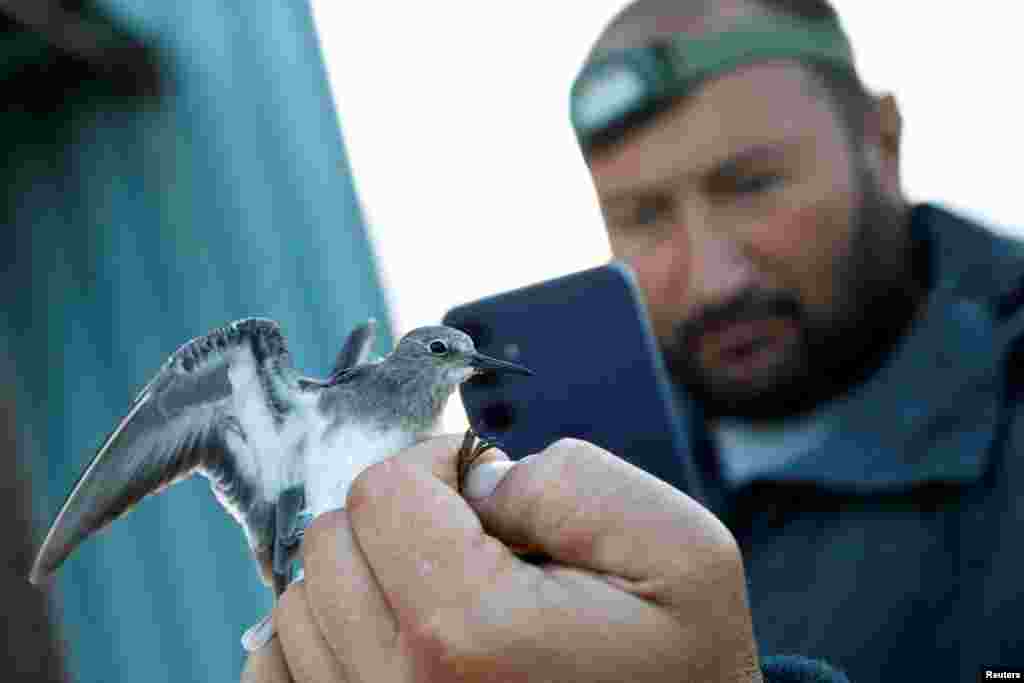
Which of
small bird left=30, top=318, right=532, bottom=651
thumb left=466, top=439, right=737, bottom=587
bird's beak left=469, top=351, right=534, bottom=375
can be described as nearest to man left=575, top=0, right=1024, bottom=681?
bird's beak left=469, top=351, right=534, bottom=375

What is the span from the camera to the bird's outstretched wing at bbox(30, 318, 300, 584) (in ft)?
4.60

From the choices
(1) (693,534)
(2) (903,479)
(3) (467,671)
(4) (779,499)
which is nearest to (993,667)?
(2) (903,479)

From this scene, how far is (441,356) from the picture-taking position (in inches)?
59.7

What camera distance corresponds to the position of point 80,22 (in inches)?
102

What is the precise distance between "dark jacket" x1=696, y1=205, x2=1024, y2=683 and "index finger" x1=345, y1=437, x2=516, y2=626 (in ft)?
4.87

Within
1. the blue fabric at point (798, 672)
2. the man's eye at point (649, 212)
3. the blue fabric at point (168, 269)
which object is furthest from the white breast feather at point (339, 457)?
the blue fabric at point (168, 269)

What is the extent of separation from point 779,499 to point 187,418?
154 centimetres

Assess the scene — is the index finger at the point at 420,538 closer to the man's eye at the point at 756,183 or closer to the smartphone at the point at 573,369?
the smartphone at the point at 573,369

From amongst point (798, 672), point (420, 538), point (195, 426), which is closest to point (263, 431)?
point (195, 426)

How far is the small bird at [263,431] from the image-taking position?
1.33 metres

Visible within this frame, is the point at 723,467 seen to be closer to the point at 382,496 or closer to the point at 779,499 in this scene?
the point at 779,499

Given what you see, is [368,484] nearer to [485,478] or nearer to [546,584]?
[485,478]

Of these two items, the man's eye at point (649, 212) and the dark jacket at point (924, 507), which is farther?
the man's eye at point (649, 212)

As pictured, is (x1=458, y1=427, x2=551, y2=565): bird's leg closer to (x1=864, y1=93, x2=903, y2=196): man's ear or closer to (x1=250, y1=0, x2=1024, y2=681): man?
(x1=250, y1=0, x2=1024, y2=681): man
